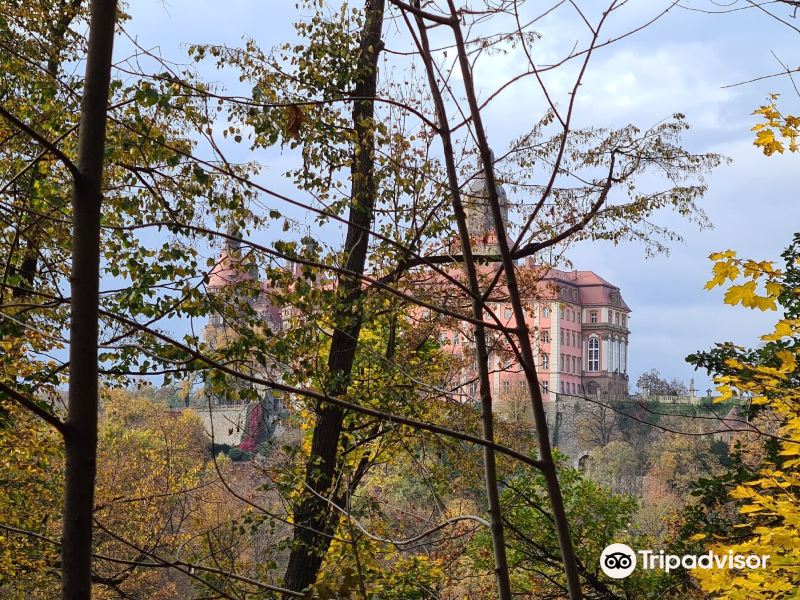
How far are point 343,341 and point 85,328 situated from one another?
5835 millimetres

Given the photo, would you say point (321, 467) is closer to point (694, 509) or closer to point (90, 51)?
point (694, 509)

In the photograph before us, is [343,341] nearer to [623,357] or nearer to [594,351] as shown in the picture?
[594,351]

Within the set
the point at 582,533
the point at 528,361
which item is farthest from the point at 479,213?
the point at 582,533

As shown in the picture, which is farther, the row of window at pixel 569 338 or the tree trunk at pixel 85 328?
the row of window at pixel 569 338

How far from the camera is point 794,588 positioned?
11.9 feet

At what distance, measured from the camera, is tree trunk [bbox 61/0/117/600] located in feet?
3.46

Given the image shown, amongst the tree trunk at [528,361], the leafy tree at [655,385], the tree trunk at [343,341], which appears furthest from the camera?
the leafy tree at [655,385]

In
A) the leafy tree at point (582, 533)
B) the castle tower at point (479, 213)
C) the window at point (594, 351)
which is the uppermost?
the window at point (594, 351)

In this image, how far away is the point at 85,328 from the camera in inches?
42.8

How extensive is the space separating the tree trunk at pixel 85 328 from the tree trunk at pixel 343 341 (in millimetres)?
4534

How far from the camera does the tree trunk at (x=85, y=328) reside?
1.06 meters

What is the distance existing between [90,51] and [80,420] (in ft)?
1.50

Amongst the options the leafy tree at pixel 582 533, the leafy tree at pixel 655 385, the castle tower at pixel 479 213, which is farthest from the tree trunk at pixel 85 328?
the leafy tree at pixel 655 385

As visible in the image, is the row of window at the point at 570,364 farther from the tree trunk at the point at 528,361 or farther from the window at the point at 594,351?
the tree trunk at the point at 528,361
